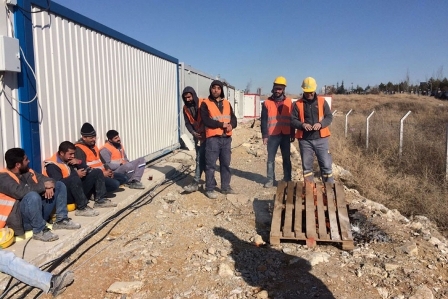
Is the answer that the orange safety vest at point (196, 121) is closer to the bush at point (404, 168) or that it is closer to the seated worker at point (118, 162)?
the seated worker at point (118, 162)

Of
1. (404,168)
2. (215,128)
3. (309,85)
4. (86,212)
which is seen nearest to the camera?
(86,212)

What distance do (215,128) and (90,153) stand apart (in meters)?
2.02

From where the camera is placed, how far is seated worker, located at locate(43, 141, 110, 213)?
190 inches

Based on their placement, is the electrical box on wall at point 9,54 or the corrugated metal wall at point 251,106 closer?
the electrical box on wall at point 9,54

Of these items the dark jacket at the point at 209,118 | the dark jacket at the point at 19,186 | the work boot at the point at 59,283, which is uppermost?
the dark jacket at the point at 209,118

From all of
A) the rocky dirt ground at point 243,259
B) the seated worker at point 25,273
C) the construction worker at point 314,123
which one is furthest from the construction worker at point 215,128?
the seated worker at point 25,273

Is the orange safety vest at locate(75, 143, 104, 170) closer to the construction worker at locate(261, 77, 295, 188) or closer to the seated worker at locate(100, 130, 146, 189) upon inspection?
the seated worker at locate(100, 130, 146, 189)

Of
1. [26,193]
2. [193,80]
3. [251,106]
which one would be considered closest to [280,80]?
[26,193]

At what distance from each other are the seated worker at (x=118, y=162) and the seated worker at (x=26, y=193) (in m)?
1.92

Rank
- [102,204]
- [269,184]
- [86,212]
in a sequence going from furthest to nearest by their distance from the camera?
[269,184]
[102,204]
[86,212]

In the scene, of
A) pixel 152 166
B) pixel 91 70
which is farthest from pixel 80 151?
pixel 152 166

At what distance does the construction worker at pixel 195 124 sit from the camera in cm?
677

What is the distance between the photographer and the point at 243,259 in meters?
4.08

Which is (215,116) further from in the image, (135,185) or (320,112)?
(135,185)
